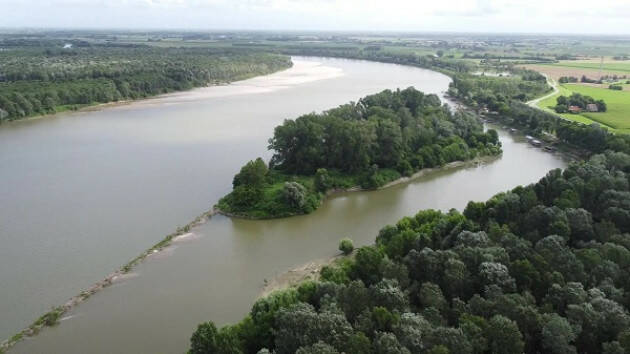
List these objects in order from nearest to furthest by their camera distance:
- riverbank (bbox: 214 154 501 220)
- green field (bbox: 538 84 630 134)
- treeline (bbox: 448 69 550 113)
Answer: riverbank (bbox: 214 154 501 220)
green field (bbox: 538 84 630 134)
treeline (bbox: 448 69 550 113)

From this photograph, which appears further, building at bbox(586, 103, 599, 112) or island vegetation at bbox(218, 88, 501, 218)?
building at bbox(586, 103, 599, 112)

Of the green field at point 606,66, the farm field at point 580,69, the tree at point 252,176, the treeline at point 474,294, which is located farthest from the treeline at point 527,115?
the green field at point 606,66

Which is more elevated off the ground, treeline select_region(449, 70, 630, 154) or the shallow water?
treeline select_region(449, 70, 630, 154)

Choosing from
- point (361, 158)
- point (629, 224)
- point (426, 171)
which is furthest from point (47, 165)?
point (629, 224)

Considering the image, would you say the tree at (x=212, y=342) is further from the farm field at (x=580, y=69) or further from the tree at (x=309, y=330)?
the farm field at (x=580, y=69)

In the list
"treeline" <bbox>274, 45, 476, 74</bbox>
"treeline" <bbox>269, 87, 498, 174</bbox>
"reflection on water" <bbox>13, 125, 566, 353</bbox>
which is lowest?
"reflection on water" <bbox>13, 125, 566, 353</bbox>

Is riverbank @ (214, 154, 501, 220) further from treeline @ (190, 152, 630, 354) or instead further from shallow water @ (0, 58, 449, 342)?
treeline @ (190, 152, 630, 354)

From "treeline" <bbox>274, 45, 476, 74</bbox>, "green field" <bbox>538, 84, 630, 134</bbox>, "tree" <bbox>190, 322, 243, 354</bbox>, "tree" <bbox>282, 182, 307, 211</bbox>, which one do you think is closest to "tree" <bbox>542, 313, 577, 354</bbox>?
"tree" <bbox>190, 322, 243, 354</bbox>

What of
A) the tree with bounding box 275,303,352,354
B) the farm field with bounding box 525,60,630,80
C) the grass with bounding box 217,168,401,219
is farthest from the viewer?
the farm field with bounding box 525,60,630,80
